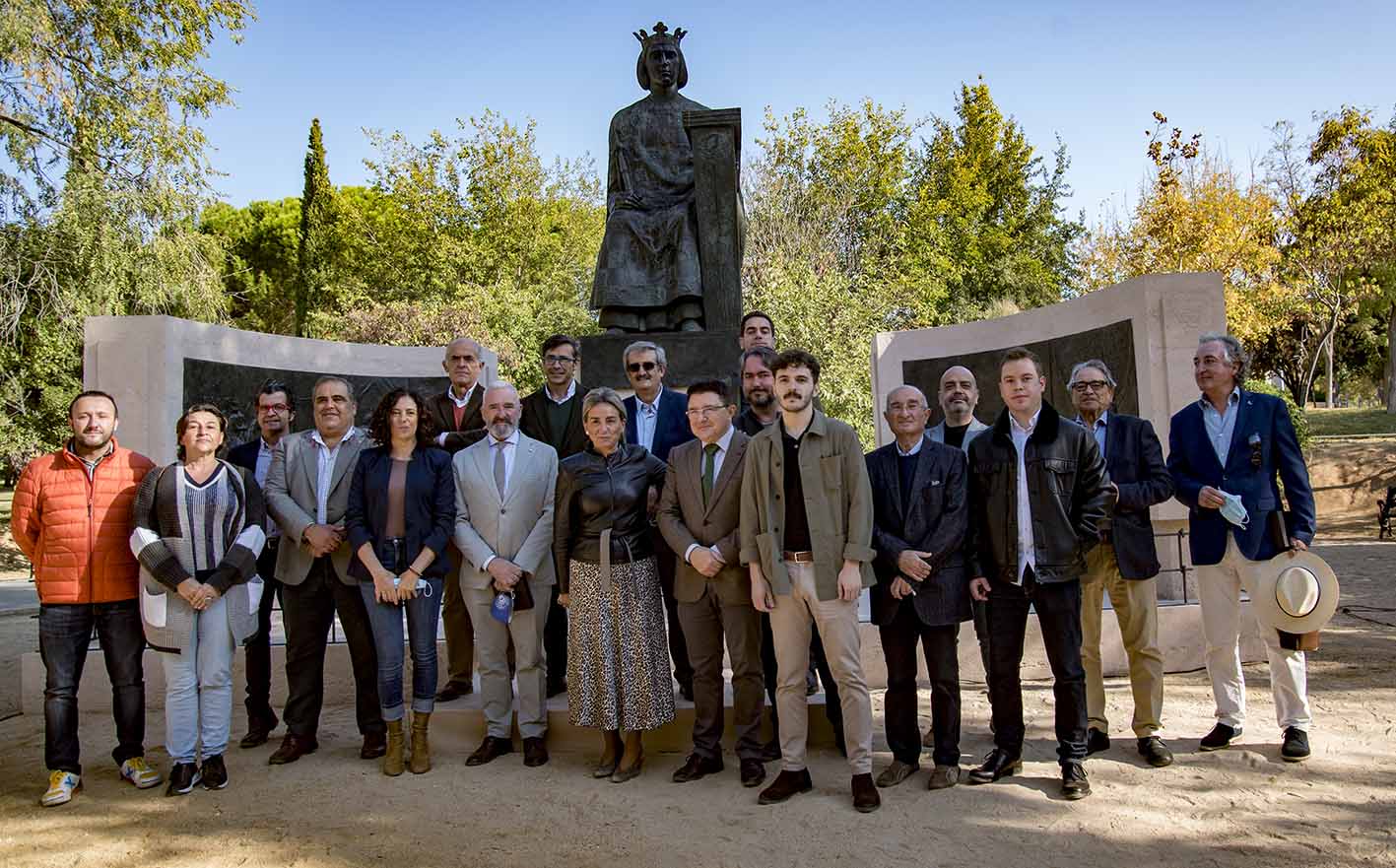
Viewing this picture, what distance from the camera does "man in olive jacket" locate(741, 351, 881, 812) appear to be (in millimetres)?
3781

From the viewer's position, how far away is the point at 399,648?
4.40 metres

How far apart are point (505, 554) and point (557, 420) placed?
0.96m

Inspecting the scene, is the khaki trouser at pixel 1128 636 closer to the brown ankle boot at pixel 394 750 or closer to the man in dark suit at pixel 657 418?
the man in dark suit at pixel 657 418

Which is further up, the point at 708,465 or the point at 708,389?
the point at 708,389

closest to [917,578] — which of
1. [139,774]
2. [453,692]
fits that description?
[453,692]

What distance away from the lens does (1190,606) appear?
5.92 meters

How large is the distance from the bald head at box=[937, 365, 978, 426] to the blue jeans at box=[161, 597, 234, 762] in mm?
3518

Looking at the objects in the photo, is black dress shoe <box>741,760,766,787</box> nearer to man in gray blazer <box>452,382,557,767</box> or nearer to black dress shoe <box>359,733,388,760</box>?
man in gray blazer <box>452,382,557,767</box>

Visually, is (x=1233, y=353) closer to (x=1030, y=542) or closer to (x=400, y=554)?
(x=1030, y=542)

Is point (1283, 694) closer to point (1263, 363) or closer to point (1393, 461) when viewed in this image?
point (1393, 461)

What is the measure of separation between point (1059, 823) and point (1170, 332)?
4.43 meters

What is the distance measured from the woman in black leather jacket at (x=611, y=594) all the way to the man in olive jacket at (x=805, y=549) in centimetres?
57

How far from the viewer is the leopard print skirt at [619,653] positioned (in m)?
4.18

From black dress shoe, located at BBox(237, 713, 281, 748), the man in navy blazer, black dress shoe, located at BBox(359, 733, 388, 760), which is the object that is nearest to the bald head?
the man in navy blazer
